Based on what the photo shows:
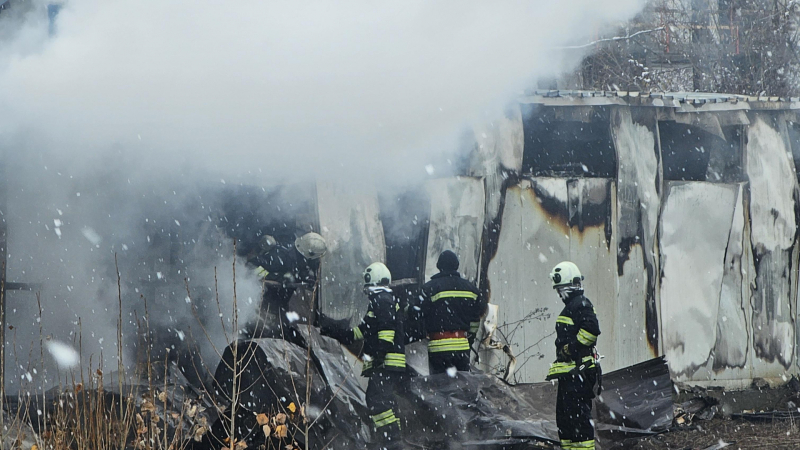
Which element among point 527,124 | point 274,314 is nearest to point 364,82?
point 527,124

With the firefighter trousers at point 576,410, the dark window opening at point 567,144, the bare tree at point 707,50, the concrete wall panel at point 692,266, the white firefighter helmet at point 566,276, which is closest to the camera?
the firefighter trousers at point 576,410

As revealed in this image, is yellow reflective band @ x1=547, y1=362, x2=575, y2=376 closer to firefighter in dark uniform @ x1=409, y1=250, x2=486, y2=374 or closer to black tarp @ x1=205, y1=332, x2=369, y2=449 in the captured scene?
firefighter in dark uniform @ x1=409, y1=250, x2=486, y2=374

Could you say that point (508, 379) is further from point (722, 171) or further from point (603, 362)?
point (722, 171)

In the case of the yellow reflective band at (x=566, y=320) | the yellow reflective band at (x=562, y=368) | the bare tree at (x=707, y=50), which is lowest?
the yellow reflective band at (x=562, y=368)

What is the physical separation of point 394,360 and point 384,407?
40 centimetres

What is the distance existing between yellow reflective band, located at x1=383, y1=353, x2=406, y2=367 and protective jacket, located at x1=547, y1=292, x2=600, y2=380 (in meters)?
1.16

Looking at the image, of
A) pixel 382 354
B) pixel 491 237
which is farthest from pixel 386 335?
pixel 491 237

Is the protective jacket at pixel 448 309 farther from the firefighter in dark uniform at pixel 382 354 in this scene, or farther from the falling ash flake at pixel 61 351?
the falling ash flake at pixel 61 351

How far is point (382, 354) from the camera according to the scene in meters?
6.19

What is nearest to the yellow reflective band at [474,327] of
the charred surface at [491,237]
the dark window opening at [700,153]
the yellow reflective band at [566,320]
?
the charred surface at [491,237]

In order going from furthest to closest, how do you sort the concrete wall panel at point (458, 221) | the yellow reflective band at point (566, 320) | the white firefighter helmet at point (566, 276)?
the concrete wall panel at point (458, 221) < the white firefighter helmet at point (566, 276) < the yellow reflective band at point (566, 320)

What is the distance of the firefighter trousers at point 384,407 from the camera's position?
5.89 meters

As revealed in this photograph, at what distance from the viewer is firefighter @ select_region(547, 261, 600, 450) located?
5648mm

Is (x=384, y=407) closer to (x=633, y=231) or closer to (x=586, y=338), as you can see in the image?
(x=586, y=338)
